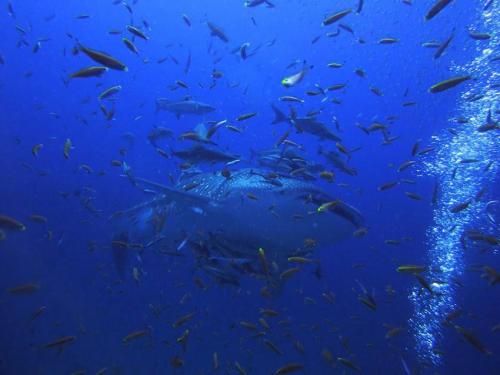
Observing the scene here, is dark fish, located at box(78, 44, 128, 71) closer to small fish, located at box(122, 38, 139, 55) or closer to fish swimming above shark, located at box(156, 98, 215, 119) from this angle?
small fish, located at box(122, 38, 139, 55)

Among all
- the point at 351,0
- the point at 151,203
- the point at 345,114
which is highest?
the point at 351,0

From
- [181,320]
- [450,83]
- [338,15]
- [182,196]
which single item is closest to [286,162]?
[182,196]

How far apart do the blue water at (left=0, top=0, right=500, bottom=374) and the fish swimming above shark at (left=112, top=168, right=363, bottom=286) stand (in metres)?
0.47

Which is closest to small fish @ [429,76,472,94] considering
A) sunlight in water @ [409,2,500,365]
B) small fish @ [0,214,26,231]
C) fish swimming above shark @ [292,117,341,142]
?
fish swimming above shark @ [292,117,341,142]

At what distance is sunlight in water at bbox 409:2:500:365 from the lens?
13094mm

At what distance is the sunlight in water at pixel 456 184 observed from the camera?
13.1 m

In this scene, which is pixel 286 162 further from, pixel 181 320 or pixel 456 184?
pixel 456 184

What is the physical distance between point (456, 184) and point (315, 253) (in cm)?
1182

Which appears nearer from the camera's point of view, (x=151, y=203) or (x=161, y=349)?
(x=151, y=203)

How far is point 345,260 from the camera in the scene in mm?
23734

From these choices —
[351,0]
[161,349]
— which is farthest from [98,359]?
[351,0]

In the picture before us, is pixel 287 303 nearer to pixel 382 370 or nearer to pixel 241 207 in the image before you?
pixel 382 370

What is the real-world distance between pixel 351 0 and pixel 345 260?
15.2 m

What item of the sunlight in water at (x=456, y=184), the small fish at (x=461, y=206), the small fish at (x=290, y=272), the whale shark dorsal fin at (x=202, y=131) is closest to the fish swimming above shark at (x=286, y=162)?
A: the whale shark dorsal fin at (x=202, y=131)
